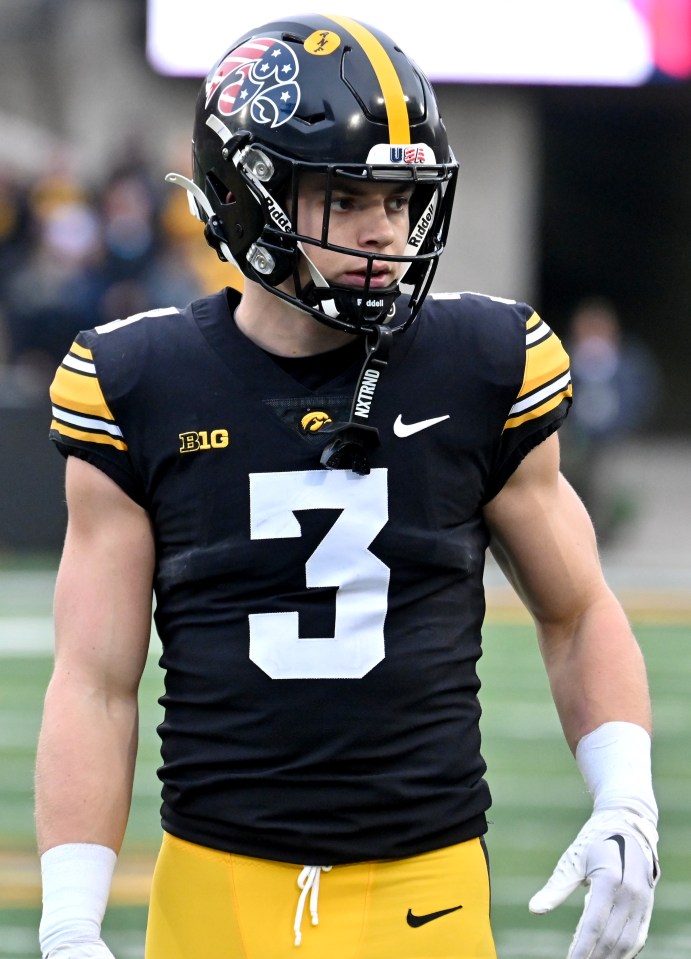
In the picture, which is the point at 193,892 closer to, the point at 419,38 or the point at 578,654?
the point at 578,654

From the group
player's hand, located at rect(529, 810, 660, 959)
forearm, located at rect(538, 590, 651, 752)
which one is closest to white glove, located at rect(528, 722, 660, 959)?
player's hand, located at rect(529, 810, 660, 959)

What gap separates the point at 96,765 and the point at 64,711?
0.30 feet

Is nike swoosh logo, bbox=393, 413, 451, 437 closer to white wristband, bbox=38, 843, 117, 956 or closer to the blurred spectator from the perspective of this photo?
white wristband, bbox=38, 843, 117, 956

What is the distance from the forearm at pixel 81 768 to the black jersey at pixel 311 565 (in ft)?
0.25

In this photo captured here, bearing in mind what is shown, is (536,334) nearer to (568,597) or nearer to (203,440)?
(568,597)

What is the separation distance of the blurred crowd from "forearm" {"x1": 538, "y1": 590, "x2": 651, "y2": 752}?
1001cm

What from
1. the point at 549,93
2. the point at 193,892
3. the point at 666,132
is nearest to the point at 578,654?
the point at 193,892

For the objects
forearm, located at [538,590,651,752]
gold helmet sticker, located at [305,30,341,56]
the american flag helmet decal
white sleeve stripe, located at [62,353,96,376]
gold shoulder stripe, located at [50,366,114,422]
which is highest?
gold helmet sticker, located at [305,30,341,56]

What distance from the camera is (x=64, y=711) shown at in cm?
267

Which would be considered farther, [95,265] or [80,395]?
[95,265]

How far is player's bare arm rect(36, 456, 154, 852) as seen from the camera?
2650 mm

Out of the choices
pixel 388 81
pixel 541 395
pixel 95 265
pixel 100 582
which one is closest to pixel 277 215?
pixel 388 81

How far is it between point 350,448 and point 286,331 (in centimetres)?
26

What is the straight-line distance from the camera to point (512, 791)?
667 cm
